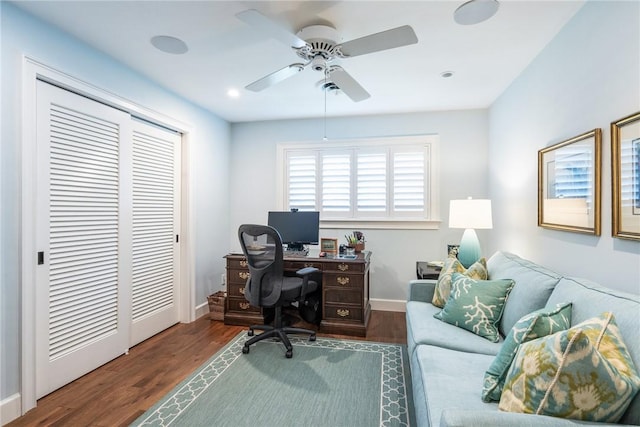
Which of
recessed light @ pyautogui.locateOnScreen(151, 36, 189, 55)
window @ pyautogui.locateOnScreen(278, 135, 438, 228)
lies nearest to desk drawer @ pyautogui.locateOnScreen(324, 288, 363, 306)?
window @ pyautogui.locateOnScreen(278, 135, 438, 228)

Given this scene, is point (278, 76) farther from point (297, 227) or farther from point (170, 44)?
point (297, 227)

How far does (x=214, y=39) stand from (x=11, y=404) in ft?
8.81

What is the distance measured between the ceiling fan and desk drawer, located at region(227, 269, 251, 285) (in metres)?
1.96

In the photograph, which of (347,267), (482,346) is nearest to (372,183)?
(347,267)

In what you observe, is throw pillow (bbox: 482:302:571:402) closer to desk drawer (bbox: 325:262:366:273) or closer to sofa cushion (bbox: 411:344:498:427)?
sofa cushion (bbox: 411:344:498:427)

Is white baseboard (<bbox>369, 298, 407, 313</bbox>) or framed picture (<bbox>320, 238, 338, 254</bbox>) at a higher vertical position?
framed picture (<bbox>320, 238, 338, 254</bbox>)

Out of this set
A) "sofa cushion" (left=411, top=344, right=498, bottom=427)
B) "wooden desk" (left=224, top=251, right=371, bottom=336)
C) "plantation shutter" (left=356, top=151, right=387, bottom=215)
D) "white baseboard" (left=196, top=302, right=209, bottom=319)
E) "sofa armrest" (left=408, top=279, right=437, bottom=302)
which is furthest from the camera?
"plantation shutter" (left=356, top=151, right=387, bottom=215)

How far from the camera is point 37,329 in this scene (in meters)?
2.10

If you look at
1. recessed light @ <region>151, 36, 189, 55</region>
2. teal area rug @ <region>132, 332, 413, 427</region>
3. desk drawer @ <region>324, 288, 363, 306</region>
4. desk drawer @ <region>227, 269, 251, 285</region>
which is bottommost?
teal area rug @ <region>132, 332, 413, 427</region>

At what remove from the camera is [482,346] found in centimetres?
181

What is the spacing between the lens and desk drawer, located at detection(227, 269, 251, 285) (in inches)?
138

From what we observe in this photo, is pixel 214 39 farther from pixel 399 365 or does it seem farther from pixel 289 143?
pixel 399 365

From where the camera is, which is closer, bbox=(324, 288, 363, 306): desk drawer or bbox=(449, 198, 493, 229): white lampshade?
bbox=(449, 198, 493, 229): white lampshade

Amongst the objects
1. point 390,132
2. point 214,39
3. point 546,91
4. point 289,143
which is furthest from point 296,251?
point 546,91
